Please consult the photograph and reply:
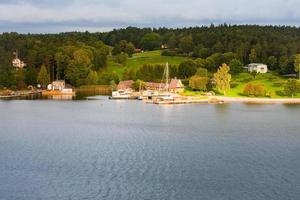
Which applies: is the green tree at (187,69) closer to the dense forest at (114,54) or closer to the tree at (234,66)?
the dense forest at (114,54)

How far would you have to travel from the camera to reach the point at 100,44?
108188 mm

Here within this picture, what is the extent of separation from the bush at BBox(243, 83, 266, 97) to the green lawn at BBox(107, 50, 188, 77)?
100 feet

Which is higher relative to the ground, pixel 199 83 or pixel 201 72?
pixel 201 72

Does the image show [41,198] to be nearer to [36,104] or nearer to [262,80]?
[36,104]

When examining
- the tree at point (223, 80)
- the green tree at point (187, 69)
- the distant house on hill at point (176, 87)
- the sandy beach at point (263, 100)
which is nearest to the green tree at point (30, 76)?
the green tree at point (187, 69)

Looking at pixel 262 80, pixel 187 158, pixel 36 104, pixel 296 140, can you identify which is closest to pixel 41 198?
pixel 187 158

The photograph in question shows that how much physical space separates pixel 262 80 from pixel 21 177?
2346 inches

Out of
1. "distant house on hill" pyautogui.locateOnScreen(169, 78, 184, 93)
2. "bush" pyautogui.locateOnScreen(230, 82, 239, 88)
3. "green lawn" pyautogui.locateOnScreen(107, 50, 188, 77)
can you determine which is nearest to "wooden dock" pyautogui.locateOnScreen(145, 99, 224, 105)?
"distant house on hill" pyautogui.locateOnScreen(169, 78, 184, 93)

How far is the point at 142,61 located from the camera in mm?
108312

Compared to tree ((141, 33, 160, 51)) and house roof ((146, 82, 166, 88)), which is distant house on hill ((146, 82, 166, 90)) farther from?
tree ((141, 33, 160, 51))

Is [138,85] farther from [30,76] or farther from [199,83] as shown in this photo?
[30,76]

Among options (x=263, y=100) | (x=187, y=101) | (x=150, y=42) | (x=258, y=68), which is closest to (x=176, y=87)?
(x=187, y=101)

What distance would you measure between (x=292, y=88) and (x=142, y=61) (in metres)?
43.6

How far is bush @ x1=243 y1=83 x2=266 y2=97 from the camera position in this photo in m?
70.2
